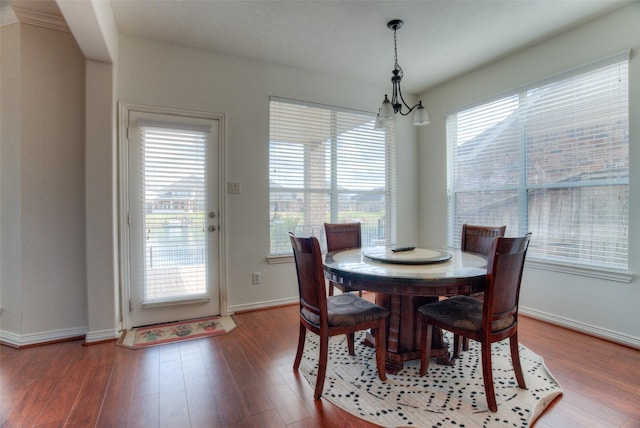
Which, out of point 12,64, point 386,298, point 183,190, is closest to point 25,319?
point 183,190

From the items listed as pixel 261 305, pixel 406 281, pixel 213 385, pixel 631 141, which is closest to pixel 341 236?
pixel 261 305

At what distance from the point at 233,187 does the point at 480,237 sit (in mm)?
2297

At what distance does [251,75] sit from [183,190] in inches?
53.2

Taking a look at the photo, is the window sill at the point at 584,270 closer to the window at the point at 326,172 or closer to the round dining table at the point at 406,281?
the round dining table at the point at 406,281

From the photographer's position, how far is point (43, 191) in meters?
2.47

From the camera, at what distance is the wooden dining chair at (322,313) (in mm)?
1737

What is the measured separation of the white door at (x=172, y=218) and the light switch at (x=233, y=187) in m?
0.13

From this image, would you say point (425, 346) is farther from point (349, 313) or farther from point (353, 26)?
point (353, 26)

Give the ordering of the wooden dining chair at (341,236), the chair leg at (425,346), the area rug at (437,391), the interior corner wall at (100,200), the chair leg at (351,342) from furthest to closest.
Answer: the wooden dining chair at (341,236) < the interior corner wall at (100,200) < the chair leg at (351,342) < the chair leg at (425,346) < the area rug at (437,391)

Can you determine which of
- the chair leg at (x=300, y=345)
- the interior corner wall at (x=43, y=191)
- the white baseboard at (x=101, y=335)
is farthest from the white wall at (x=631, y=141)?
the interior corner wall at (x=43, y=191)

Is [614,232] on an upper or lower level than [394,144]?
lower

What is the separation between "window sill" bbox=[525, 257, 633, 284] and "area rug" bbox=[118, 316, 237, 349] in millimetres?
2863

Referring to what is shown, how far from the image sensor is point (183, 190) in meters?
2.93

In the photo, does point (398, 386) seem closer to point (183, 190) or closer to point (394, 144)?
point (183, 190)
